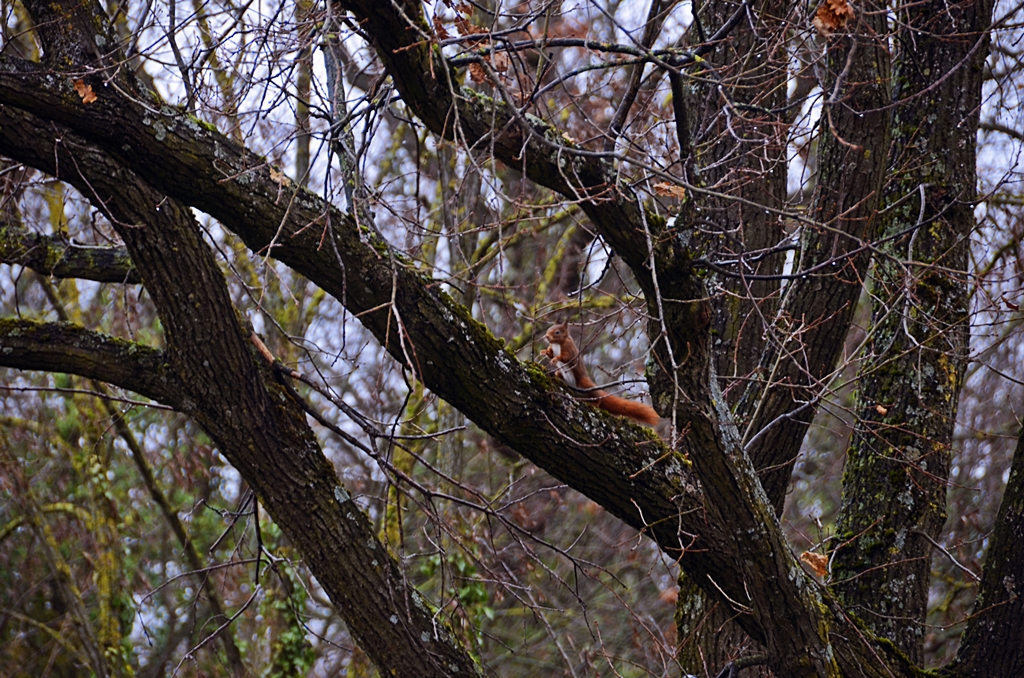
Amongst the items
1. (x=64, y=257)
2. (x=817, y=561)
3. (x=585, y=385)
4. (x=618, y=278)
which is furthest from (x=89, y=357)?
(x=817, y=561)

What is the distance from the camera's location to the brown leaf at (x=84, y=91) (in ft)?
8.62

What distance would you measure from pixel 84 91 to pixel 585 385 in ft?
10.1

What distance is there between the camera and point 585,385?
5.01 meters

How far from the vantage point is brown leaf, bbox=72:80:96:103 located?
2.63m

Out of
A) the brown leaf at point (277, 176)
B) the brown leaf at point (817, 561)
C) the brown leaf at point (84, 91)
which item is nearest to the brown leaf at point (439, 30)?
the brown leaf at point (277, 176)

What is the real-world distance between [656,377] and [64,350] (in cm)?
217

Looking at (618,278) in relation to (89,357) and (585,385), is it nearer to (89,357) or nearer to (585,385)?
(585,385)

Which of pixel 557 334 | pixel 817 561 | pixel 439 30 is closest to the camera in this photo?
pixel 439 30

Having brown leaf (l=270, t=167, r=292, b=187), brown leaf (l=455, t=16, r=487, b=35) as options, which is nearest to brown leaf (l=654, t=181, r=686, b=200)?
brown leaf (l=455, t=16, r=487, b=35)

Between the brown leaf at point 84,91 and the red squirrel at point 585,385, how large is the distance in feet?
5.40

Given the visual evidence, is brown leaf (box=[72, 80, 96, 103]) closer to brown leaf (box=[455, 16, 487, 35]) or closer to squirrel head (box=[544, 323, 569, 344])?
brown leaf (box=[455, 16, 487, 35])

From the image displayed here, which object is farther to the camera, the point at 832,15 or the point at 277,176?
the point at 277,176

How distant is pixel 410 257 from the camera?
311 cm

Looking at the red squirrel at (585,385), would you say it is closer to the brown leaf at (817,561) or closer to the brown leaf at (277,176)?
the brown leaf at (817,561)
